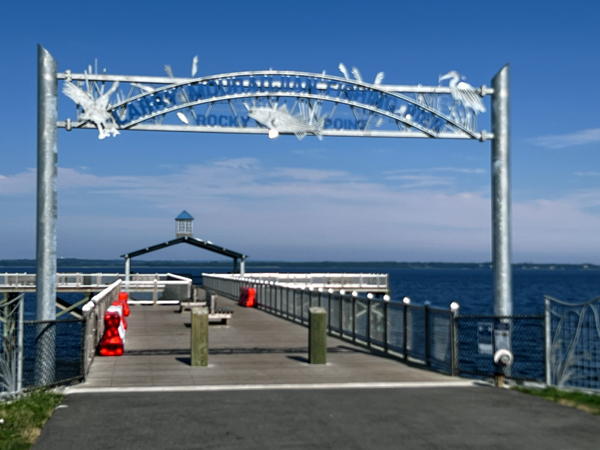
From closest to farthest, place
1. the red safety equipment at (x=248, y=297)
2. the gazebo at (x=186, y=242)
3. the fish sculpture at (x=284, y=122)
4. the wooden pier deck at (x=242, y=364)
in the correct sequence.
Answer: the wooden pier deck at (x=242, y=364), the fish sculpture at (x=284, y=122), the red safety equipment at (x=248, y=297), the gazebo at (x=186, y=242)

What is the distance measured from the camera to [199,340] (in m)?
15.1

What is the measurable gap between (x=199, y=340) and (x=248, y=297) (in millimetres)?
20949

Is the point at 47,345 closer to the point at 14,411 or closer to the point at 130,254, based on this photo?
the point at 14,411

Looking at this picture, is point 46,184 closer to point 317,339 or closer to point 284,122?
point 284,122

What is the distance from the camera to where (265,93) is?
672 inches

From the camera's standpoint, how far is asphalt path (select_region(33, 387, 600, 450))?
8539 mm

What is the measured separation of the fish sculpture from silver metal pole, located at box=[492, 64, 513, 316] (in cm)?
386

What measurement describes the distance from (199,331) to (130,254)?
113 feet

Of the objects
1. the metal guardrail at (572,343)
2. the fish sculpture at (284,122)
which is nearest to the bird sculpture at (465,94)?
the fish sculpture at (284,122)

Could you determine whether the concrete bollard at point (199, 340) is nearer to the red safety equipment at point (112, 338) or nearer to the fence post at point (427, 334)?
the red safety equipment at point (112, 338)

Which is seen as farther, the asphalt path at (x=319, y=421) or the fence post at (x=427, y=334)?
the fence post at (x=427, y=334)

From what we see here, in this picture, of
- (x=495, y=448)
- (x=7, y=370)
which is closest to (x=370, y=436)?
(x=495, y=448)

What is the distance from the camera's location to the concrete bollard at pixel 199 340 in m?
15.0

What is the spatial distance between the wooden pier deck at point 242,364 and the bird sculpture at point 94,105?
493 cm
